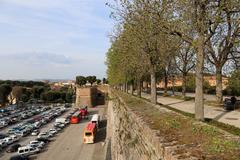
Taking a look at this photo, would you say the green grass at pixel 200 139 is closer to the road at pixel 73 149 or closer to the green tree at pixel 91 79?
the road at pixel 73 149

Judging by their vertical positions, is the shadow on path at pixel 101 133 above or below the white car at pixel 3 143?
above

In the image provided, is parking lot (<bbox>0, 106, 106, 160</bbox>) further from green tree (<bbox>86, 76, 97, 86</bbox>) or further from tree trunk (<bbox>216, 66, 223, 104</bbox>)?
green tree (<bbox>86, 76, 97, 86</bbox>)

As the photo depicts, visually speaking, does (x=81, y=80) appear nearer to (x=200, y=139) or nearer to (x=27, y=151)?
(x=27, y=151)

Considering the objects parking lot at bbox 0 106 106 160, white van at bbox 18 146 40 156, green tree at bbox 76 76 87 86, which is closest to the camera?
parking lot at bbox 0 106 106 160

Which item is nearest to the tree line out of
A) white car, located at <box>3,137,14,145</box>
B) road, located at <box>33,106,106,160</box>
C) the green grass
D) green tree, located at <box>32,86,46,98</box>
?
green tree, located at <box>32,86,46,98</box>

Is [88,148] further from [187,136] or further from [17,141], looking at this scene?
[187,136]

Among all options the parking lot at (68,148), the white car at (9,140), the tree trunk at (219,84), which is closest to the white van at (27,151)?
the parking lot at (68,148)

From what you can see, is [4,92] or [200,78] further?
[4,92]

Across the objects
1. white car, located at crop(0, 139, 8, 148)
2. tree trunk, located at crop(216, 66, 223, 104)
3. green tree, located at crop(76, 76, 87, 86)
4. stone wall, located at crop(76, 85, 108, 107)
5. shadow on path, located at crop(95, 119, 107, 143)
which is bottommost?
white car, located at crop(0, 139, 8, 148)

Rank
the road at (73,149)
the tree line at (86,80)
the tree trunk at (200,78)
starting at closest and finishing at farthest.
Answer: the tree trunk at (200,78) → the road at (73,149) → the tree line at (86,80)

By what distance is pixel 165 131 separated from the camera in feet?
33.1

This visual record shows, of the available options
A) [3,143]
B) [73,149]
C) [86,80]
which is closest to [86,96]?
[86,80]

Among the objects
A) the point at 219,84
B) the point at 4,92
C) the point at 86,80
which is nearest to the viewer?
the point at 219,84

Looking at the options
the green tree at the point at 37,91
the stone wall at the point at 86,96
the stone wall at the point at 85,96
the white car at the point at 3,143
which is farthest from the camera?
the green tree at the point at 37,91
